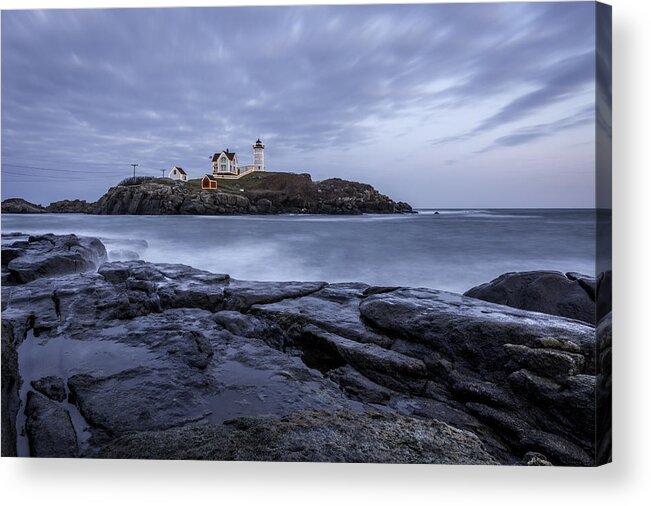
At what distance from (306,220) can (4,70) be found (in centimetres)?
262

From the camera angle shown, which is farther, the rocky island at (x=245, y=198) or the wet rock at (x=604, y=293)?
the rocky island at (x=245, y=198)

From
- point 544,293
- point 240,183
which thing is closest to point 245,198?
point 240,183

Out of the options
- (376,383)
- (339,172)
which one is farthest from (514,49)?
(376,383)

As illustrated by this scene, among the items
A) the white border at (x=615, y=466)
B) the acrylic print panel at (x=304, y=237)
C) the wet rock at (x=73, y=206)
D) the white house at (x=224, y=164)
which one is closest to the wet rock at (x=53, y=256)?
the acrylic print panel at (x=304, y=237)

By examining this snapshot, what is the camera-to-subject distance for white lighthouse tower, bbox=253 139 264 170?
2.81m

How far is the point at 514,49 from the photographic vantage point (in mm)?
2383

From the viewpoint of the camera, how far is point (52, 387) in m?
2.46

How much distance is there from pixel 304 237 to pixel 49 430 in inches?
89.0

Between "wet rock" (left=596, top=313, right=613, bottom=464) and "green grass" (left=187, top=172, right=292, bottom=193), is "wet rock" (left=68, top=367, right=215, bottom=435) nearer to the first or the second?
"green grass" (left=187, top=172, right=292, bottom=193)

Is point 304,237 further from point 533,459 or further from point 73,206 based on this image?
point 533,459

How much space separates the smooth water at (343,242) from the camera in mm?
2697

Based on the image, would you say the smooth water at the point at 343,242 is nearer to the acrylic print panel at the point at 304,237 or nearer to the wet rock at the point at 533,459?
the acrylic print panel at the point at 304,237

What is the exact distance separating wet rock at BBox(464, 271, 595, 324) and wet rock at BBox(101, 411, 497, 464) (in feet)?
3.50

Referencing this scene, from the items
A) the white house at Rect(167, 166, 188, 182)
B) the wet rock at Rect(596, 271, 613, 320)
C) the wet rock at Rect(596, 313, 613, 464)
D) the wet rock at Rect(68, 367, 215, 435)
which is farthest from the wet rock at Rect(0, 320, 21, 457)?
the wet rock at Rect(596, 271, 613, 320)
